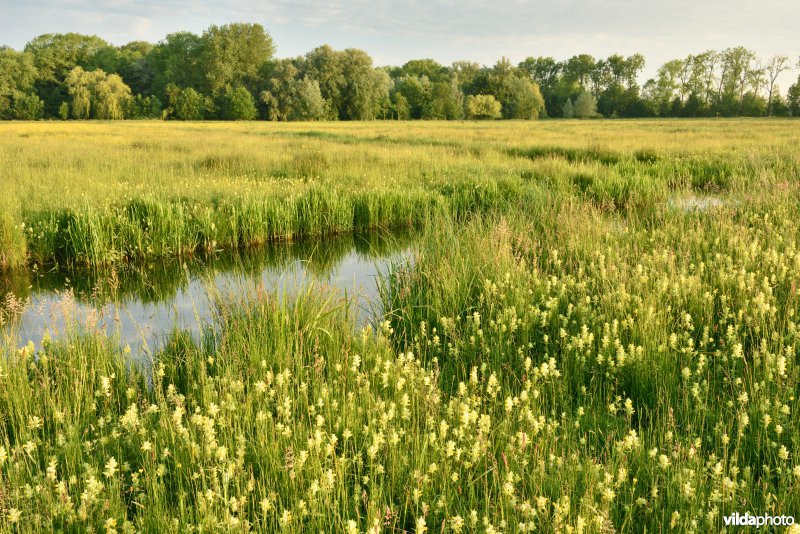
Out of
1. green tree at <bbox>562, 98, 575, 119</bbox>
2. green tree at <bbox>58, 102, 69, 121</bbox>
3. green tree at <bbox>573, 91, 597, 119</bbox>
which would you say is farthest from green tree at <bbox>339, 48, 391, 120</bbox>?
green tree at <bbox>562, 98, 575, 119</bbox>

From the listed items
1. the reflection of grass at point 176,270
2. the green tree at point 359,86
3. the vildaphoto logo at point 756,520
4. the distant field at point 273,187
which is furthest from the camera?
the green tree at point 359,86

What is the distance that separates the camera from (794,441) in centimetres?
341

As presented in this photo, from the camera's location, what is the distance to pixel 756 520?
289 centimetres

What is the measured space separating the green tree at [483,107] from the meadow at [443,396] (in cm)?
7826

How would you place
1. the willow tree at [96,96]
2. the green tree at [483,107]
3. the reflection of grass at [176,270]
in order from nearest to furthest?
1. the reflection of grass at [176,270]
2. the willow tree at [96,96]
3. the green tree at [483,107]

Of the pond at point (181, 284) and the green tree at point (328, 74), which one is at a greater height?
the green tree at point (328, 74)

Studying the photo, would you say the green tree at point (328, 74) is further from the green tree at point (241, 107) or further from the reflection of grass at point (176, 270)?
the reflection of grass at point (176, 270)

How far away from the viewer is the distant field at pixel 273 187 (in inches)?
426

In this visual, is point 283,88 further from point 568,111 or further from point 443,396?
point 443,396

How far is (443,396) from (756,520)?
232cm

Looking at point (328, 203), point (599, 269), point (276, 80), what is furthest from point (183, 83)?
point (599, 269)

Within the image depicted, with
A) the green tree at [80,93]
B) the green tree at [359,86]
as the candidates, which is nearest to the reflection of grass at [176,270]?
the green tree at [359,86]

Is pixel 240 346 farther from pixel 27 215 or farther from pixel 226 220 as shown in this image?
pixel 27 215

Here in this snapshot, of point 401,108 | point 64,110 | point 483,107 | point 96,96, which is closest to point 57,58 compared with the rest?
point 64,110
